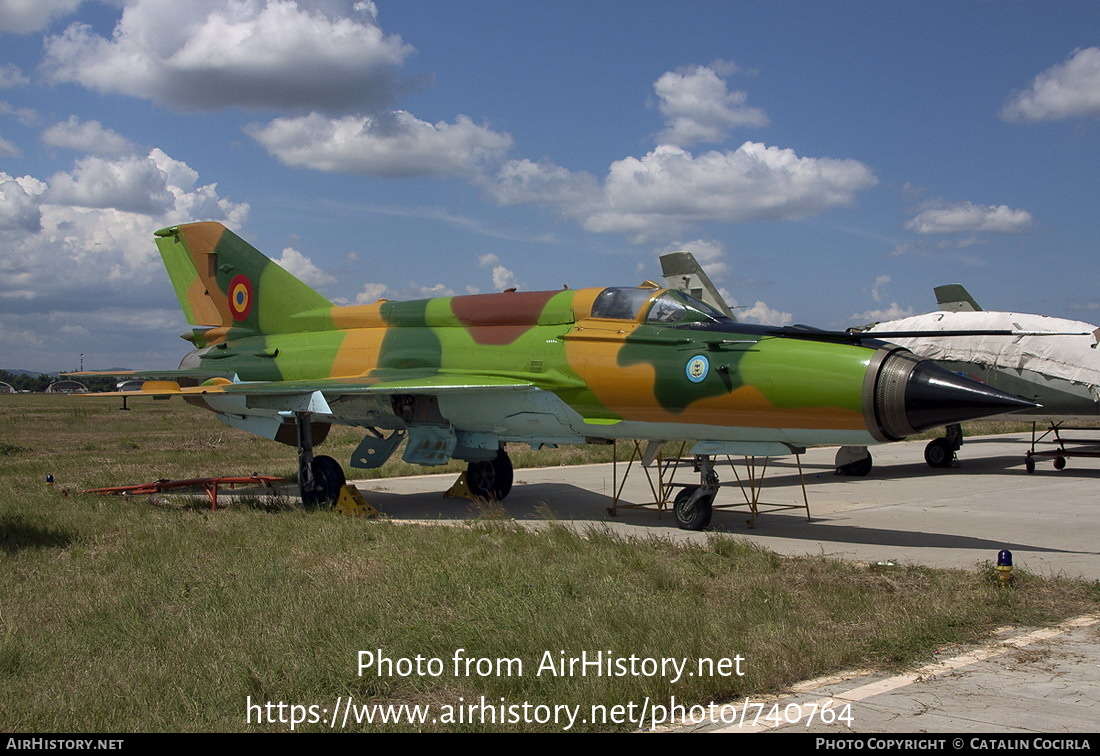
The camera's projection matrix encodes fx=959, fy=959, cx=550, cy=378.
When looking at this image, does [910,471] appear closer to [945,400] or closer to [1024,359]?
[1024,359]

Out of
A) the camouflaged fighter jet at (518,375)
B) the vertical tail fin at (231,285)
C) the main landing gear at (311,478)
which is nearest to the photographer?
the camouflaged fighter jet at (518,375)

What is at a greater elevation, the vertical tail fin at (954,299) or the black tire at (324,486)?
the vertical tail fin at (954,299)

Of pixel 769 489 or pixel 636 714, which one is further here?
pixel 769 489

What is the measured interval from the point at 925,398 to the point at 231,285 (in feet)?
38.0

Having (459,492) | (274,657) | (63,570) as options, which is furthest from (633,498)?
(274,657)

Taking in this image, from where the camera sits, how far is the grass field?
5.39 metres

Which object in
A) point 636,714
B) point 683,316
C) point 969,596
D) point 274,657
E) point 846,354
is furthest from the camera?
point 683,316

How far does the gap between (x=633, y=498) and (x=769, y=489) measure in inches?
113

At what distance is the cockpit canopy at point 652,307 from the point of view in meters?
11.5

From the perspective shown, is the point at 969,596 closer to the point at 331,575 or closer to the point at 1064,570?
the point at 1064,570

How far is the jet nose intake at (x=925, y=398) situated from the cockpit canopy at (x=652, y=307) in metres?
2.48

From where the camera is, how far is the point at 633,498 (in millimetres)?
15164

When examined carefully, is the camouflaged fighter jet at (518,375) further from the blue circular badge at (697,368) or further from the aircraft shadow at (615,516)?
the aircraft shadow at (615,516)

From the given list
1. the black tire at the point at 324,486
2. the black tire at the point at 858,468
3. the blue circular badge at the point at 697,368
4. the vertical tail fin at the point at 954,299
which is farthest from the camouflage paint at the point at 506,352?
the vertical tail fin at the point at 954,299
